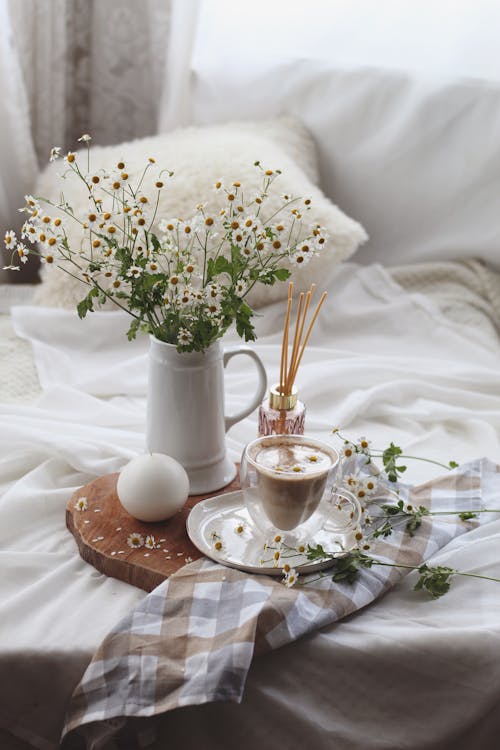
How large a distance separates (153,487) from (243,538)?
11 centimetres

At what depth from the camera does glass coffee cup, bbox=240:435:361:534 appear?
0.89 m

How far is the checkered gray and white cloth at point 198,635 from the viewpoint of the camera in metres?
0.78

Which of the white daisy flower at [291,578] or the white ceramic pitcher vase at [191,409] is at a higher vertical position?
the white ceramic pitcher vase at [191,409]

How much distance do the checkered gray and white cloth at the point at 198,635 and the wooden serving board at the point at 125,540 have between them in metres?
0.04

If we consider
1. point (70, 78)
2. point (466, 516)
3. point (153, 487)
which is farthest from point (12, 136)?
point (466, 516)

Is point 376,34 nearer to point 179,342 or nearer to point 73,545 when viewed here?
point 179,342

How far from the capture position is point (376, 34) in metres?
1.91

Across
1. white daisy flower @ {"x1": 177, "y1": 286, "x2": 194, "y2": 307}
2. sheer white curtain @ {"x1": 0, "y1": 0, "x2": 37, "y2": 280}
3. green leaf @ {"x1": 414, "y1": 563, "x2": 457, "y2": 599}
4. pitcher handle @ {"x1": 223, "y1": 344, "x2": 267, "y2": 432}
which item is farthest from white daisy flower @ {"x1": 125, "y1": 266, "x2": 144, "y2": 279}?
sheer white curtain @ {"x1": 0, "y1": 0, "x2": 37, "y2": 280}

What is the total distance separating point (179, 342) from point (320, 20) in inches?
50.6

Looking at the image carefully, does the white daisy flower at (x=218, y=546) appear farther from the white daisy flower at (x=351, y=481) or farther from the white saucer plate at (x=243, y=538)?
the white daisy flower at (x=351, y=481)

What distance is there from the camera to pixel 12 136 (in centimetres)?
190

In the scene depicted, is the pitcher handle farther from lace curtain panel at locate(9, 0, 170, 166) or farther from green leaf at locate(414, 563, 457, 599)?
lace curtain panel at locate(9, 0, 170, 166)

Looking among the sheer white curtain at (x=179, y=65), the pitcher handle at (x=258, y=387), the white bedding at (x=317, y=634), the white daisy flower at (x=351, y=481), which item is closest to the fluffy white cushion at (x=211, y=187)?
the white bedding at (x=317, y=634)

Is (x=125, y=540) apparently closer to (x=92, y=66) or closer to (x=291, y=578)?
(x=291, y=578)
